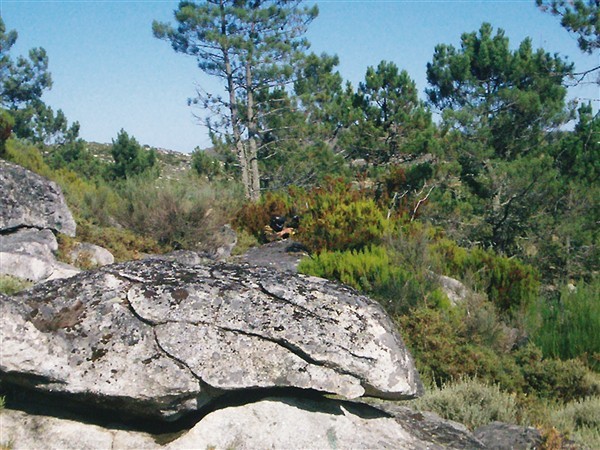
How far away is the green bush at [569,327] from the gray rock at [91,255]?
5.86m

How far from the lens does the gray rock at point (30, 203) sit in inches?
413

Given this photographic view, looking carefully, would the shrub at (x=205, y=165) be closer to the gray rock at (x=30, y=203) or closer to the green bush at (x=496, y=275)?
the gray rock at (x=30, y=203)

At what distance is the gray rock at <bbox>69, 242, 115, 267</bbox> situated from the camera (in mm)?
10611

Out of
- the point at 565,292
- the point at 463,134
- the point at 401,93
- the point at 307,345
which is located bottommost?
the point at 307,345

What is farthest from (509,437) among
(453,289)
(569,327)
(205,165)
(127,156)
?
(127,156)

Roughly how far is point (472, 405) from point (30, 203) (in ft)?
24.0

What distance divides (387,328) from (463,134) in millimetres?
15805

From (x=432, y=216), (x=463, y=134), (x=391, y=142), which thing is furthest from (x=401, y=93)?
(x=432, y=216)

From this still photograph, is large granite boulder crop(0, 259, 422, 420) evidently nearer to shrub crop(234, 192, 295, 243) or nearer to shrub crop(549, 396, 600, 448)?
shrub crop(549, 396, 600, 448)

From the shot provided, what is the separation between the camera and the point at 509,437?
5.00m

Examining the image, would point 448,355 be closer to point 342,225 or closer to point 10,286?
point 10,286

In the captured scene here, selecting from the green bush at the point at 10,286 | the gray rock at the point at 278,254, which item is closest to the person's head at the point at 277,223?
the gray rock at the point at 278,254

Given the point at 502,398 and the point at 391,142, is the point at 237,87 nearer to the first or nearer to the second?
the point at 391,142

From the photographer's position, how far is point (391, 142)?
24406mm
